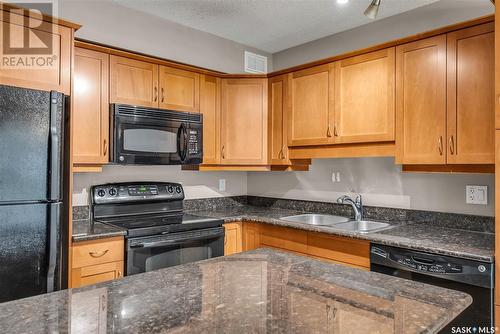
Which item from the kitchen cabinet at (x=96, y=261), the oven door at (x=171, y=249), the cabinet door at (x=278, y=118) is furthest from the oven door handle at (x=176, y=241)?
the cabinet door at (x=278, y=118)

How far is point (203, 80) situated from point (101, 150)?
1077mm

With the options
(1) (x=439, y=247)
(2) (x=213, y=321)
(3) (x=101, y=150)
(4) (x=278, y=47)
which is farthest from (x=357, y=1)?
(2) (x=213, y=321)

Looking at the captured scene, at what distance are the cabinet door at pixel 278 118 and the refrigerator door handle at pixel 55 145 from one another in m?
1.78

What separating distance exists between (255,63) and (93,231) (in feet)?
7.60

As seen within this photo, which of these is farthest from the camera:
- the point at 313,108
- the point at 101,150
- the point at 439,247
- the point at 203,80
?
the point at 203,80

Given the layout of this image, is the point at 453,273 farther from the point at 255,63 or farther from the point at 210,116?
the point at 255,63

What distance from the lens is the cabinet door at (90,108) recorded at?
2.52 meters

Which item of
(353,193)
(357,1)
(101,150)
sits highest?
(357,1)

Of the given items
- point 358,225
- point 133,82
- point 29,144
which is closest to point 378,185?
point 358,225

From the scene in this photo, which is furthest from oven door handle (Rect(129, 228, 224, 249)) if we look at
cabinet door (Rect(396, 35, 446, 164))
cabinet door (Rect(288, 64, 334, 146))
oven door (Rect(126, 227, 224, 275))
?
cabinet door (Rect(396, 35, 446, 164))

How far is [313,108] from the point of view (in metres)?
3.00

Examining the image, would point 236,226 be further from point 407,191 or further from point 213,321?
point 213,321

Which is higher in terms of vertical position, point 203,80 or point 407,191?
point 203,80

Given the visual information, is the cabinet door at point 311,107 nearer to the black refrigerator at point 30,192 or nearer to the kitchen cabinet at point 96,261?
the kitchen cabinet at point 96,261
